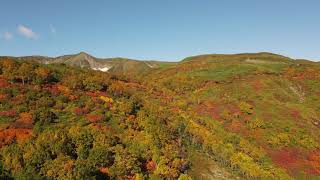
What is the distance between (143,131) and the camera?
49375mm

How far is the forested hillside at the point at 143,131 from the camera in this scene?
37906 mm

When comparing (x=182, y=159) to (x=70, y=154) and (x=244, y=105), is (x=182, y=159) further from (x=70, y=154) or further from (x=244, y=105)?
(x=244, y=105)

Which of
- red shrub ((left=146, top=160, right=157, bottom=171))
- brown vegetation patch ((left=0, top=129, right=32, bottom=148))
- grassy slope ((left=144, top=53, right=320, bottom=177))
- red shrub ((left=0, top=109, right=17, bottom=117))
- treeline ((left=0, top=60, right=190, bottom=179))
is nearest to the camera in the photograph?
treeline ((left=0, top=60, right=190, bottom=179))

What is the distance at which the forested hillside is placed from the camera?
3791cm

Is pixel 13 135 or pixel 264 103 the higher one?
pixel 13 135

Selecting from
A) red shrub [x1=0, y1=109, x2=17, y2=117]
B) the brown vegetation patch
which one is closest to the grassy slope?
the brown vegetation patch

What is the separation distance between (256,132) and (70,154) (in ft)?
143

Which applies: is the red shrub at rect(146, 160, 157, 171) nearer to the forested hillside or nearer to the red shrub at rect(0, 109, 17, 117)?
the forested hillside

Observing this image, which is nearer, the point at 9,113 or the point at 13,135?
the point at 13,135

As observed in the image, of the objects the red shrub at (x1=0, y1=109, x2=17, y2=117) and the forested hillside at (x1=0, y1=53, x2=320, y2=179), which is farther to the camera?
the red shrub at (x1=0, y1=109, x2=17, y2=117)

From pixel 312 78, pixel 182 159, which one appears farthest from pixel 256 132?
pixel 312 78

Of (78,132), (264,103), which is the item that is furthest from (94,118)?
(264,103)

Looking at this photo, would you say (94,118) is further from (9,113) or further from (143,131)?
(9,113)

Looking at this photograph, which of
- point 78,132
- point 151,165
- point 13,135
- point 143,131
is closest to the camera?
point 13,135
